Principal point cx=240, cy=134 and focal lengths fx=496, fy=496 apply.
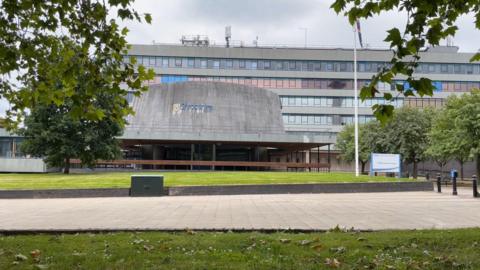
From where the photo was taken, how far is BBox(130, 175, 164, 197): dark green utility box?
22.2m

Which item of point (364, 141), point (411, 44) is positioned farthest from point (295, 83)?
point (411, 44)

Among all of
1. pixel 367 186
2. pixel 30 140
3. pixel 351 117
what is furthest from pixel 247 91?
pixel 351 117

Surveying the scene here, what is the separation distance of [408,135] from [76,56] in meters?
46.6

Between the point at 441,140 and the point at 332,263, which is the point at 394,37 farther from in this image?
the point at 441,140

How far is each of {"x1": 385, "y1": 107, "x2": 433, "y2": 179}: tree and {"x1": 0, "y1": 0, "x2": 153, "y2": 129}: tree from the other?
45.1 metres

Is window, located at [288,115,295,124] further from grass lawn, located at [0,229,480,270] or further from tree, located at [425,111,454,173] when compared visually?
grass lawn, located at [0,229,480,270]

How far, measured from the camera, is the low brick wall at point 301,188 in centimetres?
2278

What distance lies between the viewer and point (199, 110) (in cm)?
5597

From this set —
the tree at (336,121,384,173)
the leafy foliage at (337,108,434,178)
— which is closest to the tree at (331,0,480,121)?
the tree at (336,121,384,173)

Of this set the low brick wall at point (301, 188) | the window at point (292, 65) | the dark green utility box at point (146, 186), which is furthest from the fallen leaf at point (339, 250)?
the window at point (292, 65)

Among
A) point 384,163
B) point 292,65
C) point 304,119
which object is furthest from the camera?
point 292,65

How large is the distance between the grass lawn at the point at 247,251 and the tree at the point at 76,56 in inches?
78.9

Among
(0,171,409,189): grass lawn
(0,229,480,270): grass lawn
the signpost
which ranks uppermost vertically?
the signpost

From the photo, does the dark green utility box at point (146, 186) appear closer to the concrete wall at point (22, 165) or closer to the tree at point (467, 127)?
the tree at point (467, 127)
